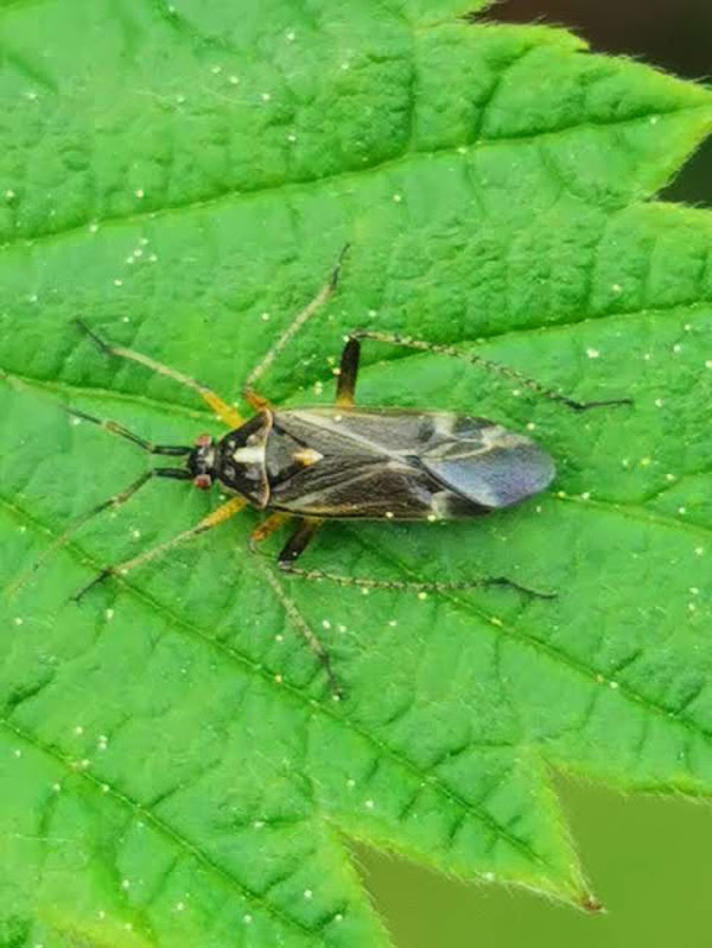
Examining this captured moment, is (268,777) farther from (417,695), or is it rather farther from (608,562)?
(608,562)

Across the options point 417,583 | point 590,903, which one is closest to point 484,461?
point 417,583

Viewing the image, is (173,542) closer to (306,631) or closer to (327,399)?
(306,631)

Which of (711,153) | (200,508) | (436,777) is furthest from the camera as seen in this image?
(711,153)

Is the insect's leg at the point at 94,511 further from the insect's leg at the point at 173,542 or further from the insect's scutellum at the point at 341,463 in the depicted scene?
the insect's leg at the point at 173,542

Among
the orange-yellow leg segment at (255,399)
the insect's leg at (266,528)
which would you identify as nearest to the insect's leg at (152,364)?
the orange-yellow leg segment at (255,399)

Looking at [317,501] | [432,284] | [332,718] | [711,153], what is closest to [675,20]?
[711,153]

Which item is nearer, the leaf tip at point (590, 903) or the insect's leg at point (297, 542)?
the leaf tip at point (590, 903)

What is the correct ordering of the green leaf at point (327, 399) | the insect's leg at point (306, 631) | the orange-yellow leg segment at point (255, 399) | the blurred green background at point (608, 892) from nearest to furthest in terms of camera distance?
the green leaf at point (327, 399) < the insect's leg at point (306, 631) < the orange-yellow leg segment at point (255, 399) < the blurred green background at point (608, 892)
